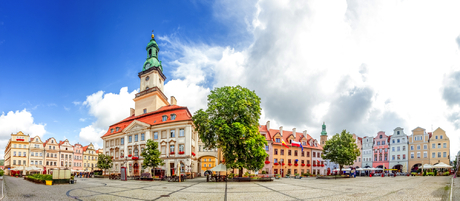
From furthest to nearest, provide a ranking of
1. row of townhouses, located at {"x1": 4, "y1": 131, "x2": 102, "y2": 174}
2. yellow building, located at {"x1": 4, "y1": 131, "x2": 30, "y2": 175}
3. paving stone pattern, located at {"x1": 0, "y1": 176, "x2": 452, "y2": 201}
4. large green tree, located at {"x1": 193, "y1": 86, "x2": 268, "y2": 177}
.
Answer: row of townhouses, located at {"x1": 4, "y1": 131, "x2": 102, "y2": 174}
yellow building, located at {"x1": 4, "y1": 131, "x2": 30, "y2": 175}
large green tree, located at {"x1": 193, "y1": 86, "x2": 268, "y2": 177}
paving stone pattern, located at {"x1": 0, "y1": 176, "x2": 452, "y2": 201}

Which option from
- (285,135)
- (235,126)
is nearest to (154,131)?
(235,126)

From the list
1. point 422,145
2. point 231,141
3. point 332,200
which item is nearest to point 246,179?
point 231,141

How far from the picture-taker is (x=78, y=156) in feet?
330

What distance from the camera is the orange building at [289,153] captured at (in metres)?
63.9

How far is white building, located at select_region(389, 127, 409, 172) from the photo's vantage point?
75.4 metres

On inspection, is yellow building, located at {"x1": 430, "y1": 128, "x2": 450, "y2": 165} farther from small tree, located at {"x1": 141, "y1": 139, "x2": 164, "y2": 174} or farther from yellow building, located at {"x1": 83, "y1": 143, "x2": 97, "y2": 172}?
yellow building, located at {"x1": 83, "y1": 143, "x2": 97, "y2": 172}

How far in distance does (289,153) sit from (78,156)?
80.9m

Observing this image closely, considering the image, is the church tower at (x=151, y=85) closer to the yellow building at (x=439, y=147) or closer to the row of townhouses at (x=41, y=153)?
the row of townhouses at (x=41, y=153)

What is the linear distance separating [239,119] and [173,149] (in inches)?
745

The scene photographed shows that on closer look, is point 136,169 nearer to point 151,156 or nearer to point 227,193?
point 151,156

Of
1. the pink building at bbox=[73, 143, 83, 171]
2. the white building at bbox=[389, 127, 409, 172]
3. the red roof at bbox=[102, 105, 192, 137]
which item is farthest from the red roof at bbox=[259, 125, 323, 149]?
the pink building at bbox=[73, 143, 83, 171]

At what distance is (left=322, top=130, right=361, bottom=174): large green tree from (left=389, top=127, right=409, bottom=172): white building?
1360 inches

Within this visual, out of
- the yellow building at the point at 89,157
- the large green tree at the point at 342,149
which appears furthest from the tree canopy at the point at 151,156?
the yellow building at the point at 89,157

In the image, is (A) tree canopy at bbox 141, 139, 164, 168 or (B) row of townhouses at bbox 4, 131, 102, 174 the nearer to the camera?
(A) tree canopy at bbox 141, 139, 164, 168
